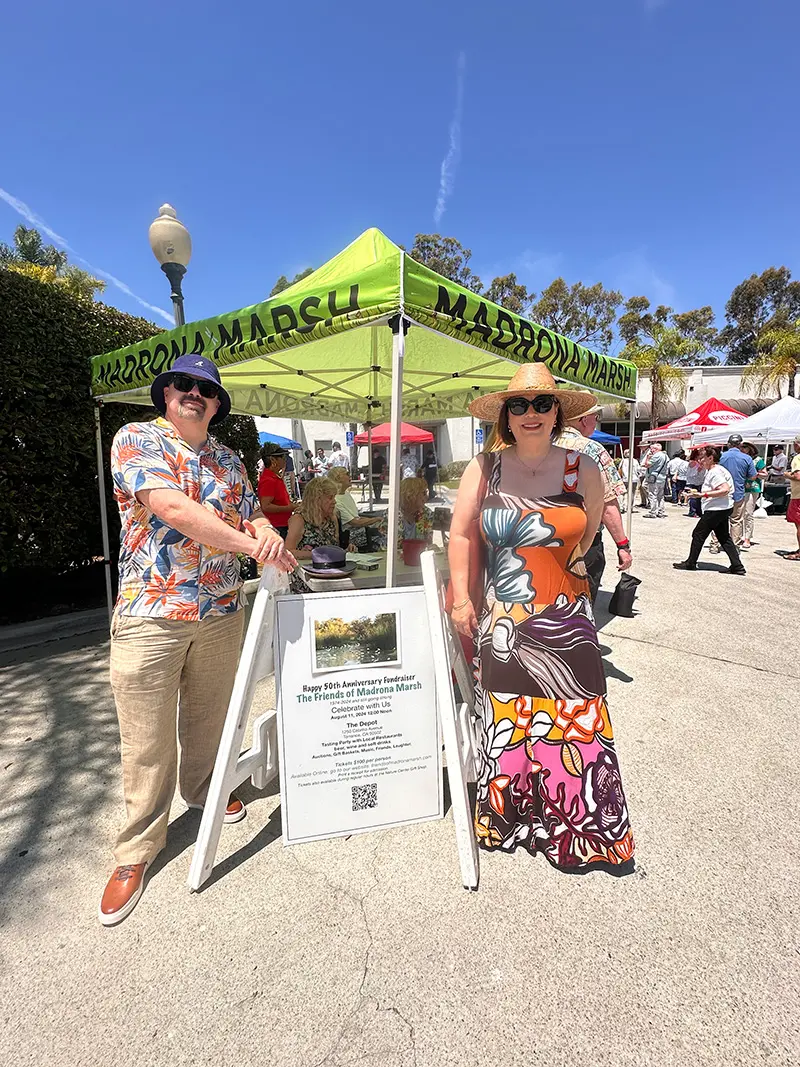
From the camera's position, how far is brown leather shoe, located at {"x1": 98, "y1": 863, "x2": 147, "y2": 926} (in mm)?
1840

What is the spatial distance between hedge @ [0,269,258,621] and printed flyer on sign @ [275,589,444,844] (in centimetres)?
415

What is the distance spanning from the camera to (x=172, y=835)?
228cm

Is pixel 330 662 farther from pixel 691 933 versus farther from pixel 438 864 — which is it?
pixel 691 933

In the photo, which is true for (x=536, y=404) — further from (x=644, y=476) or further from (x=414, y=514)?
(x=644, y=476)

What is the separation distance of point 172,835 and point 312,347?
157 inches

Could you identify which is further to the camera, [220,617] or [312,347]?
[312,347]

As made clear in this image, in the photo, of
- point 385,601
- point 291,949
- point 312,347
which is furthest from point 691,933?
point 312,347

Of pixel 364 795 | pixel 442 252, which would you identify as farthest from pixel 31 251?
pixel 364 795

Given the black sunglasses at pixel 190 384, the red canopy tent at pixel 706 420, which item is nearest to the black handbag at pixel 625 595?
the black sunglasses at pixel 190 384

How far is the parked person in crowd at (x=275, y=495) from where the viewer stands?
5465mm

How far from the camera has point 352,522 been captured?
16.0 feet

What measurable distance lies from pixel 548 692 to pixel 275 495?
4.11 metres

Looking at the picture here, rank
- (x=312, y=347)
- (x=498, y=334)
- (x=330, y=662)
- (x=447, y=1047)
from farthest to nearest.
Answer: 1. (x=312, y=347)
2. (x=498, y=334)
3. (x=330, y=662)
4. (x=447, y=1047)

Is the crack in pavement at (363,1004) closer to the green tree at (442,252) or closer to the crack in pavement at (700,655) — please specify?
the crack in pavement at (700,655)
